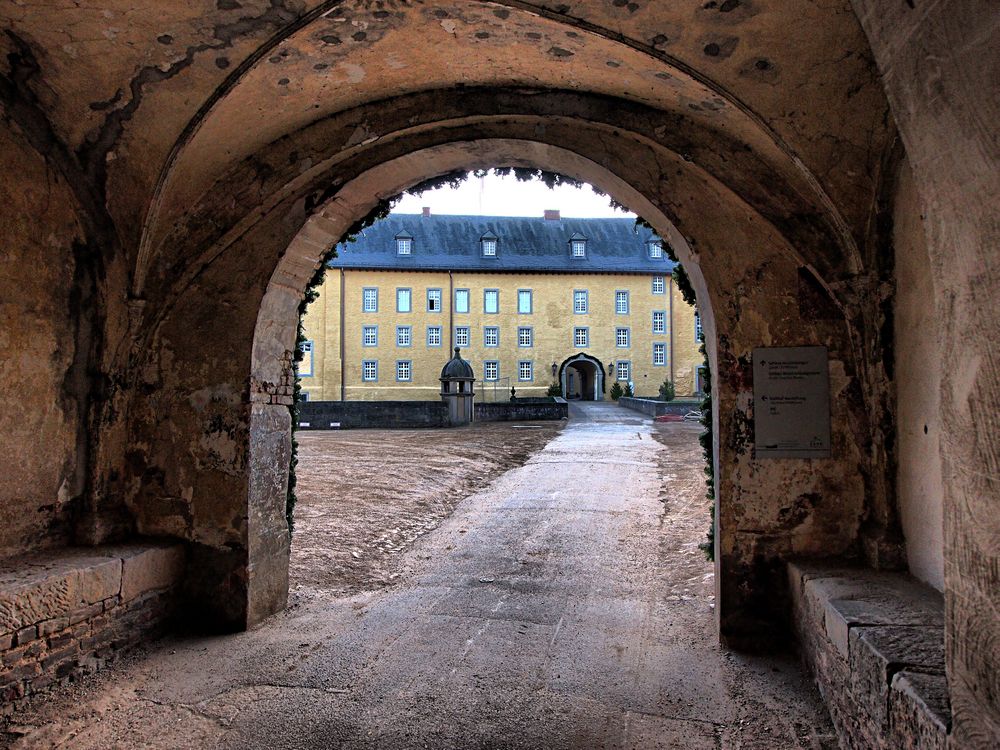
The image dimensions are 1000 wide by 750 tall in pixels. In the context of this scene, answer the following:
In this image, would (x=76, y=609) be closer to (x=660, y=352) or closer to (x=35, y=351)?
(x=35, y=351)

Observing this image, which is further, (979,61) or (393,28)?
(393,28)

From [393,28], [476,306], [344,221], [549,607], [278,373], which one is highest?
[476,306]

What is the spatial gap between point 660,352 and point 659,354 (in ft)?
0.42

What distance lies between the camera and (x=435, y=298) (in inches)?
1430

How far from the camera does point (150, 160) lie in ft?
13.6

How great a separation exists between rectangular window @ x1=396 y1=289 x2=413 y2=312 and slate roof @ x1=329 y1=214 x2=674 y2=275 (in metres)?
1.42

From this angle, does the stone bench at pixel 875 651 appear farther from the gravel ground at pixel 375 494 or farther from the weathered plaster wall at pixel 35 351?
the weathered plaster wall at pixel 35 351

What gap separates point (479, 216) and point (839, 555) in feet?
123

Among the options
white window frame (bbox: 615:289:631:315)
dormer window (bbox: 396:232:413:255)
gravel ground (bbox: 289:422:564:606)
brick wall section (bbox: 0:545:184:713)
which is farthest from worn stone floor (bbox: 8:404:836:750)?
dormer window (bbox: 396:232:413:255)

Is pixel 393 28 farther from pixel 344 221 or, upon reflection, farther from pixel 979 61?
pixel 979 61

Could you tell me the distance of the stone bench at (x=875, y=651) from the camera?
2.14 m

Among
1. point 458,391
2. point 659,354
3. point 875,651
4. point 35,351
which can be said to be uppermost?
point 659,354

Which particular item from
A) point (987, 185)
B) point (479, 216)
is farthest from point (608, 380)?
point (987, 185)

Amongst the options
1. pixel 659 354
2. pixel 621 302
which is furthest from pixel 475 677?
pixel 659 354
